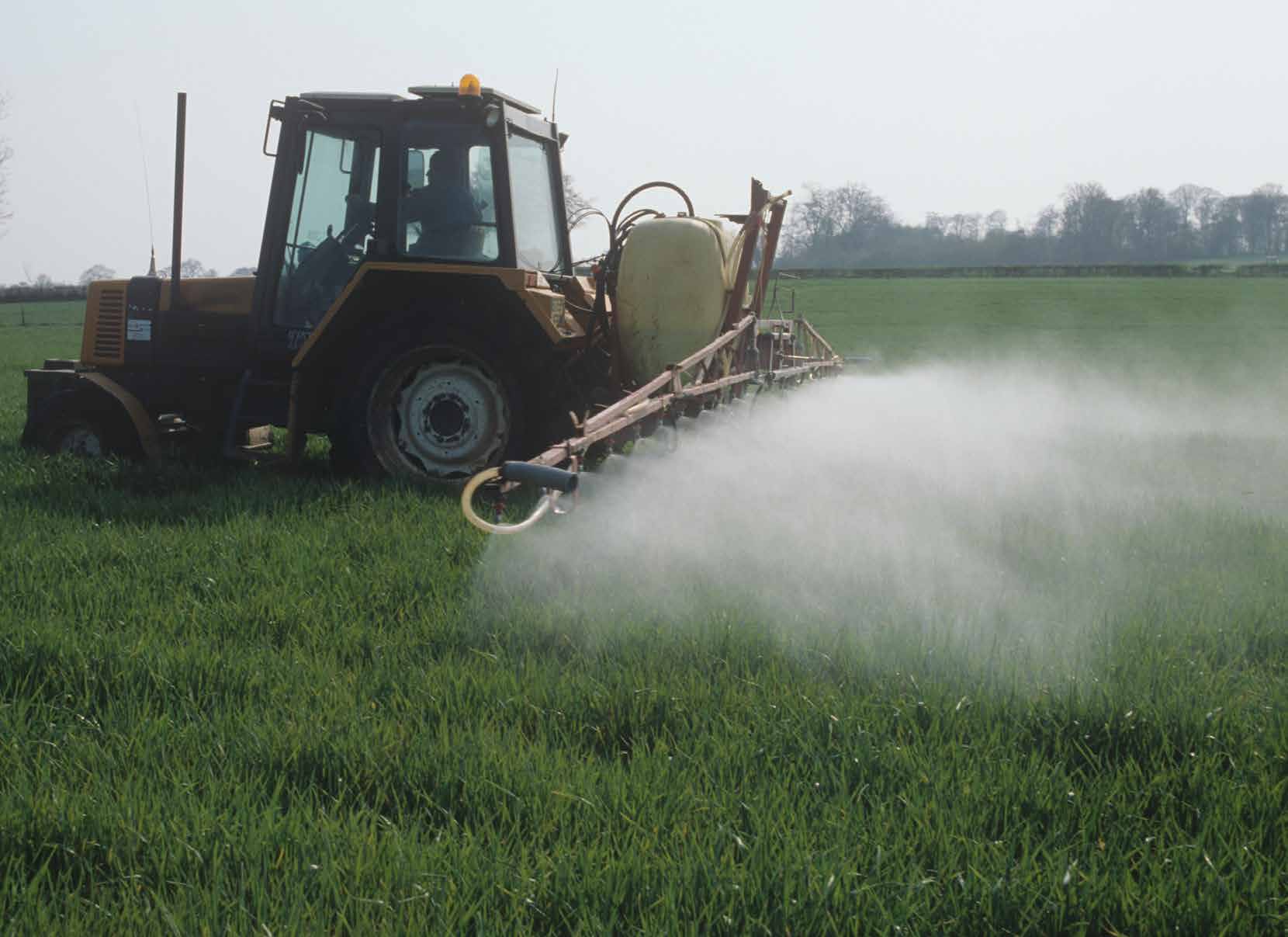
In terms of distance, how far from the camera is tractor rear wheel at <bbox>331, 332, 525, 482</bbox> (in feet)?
21.9

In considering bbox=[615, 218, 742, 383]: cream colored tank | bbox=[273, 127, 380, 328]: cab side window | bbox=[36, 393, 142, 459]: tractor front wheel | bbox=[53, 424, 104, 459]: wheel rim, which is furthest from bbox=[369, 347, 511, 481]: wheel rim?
bbox=[53, 424, 104, 459]: wheel rim

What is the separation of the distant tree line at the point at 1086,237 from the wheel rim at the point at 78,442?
2509 inches

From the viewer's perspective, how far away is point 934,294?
49031 millimetres

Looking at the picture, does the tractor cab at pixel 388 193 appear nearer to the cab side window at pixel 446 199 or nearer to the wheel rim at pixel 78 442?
the cab side window at pixel 446 199

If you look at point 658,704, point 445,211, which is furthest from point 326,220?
point 658,704

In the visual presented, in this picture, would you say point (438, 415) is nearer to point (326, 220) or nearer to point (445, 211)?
point (445, 211)

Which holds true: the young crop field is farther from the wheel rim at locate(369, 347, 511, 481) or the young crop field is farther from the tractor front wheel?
the tractor front wheel

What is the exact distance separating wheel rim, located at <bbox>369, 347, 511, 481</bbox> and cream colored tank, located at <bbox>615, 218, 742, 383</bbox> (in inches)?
39.3

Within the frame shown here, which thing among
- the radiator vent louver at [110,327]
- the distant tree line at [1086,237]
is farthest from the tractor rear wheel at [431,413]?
the distant tree line at [1086,237]

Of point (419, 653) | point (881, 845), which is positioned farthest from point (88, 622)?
point (881, 845)

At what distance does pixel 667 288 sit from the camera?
23.1 feet

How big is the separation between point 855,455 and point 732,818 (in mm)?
4451

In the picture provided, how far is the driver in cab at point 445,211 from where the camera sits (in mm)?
6785

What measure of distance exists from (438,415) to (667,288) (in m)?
1.59
